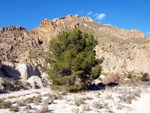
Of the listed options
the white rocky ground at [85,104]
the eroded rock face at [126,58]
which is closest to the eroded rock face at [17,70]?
the white rocky ground at [85,104]

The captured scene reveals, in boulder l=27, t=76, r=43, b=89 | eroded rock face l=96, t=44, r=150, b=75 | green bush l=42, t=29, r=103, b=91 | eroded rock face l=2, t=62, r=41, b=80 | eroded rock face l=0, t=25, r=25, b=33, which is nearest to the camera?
green bush l=42, t=29, r=103, b=91

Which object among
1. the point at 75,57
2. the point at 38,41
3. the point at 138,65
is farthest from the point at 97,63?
the point at 38,41

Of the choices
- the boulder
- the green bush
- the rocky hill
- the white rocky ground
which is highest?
the rocky hill

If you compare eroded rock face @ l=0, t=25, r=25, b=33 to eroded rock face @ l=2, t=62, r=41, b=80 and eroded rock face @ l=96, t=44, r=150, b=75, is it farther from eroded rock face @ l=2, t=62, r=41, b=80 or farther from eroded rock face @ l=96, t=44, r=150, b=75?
eroded rock face @ l=96, t=44, r=150, b=75

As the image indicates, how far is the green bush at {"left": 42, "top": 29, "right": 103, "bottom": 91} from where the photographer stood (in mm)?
13336

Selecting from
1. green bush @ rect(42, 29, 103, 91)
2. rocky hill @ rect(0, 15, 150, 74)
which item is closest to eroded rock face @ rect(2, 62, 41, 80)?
rocky hill @ rect(0, 15, 150, 74)

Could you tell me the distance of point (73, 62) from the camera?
42.8 ft

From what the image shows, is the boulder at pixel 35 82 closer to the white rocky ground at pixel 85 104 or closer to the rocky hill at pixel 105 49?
the white rocky ground at pixel 85 104

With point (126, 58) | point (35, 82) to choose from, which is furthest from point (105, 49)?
point (35, 82)

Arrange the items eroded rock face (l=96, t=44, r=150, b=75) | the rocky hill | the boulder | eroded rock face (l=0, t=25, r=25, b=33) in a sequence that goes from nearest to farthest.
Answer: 1. the boulder
2. eroded rock face (l=96, t=44, r=150, b=75)
3. the rocky hill
4. eroded rock face (l=0, t=25, r=25, b=33)

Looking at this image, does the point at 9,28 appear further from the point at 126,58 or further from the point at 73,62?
the point at 73,62

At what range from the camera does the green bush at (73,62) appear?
13336 millimetres

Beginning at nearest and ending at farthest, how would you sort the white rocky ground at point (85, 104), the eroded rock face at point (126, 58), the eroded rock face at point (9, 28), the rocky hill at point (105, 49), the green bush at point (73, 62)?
the white rocky ground at point (85, 104), the green bush at point (73, 62), the eroded rock face at point (126, 58), the rocky hill at point (105, 49), the eroded rock face at point (9, 28)

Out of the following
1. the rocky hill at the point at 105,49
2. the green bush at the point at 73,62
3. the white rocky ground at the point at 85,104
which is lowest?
the white rocky ground at the point at 85,104
